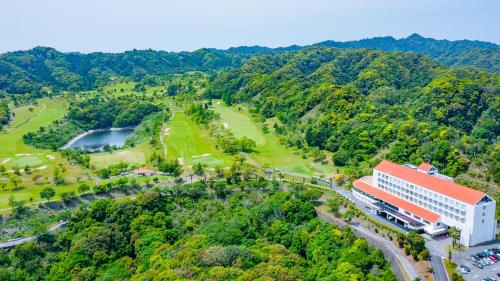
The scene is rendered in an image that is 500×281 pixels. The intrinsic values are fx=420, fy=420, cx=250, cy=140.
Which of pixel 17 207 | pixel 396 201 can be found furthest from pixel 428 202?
pixel 17 207

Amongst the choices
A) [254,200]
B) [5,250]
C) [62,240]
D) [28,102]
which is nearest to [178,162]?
[254,200]

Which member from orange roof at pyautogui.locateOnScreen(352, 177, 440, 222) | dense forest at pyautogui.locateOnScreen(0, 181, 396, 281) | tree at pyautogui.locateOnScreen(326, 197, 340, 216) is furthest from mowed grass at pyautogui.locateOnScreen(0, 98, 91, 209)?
orange roof at pyautogui.locateOnScreen(352, 177, 440, 222)

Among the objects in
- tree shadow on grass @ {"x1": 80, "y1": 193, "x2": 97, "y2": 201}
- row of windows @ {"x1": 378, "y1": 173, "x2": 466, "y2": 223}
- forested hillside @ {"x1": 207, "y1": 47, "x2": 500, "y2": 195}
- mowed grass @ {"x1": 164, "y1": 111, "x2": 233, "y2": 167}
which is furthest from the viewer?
mowed grass @ {"x1": 164, "y1": 111, "x2": 233, "y2": 167}

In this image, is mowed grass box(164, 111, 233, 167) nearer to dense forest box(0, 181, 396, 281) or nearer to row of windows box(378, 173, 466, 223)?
dense forest box(0, 181, 396, 281)

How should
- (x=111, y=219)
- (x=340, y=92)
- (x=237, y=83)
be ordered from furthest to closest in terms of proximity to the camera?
(x=237, y=83), (x=340, y=92), (x=111, y=219)

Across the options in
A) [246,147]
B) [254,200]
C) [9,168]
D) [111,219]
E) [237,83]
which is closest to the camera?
[111,219]

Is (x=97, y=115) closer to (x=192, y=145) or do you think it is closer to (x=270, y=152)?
(x=192, y=145)

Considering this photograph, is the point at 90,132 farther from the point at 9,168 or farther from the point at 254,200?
the point at 254,200
